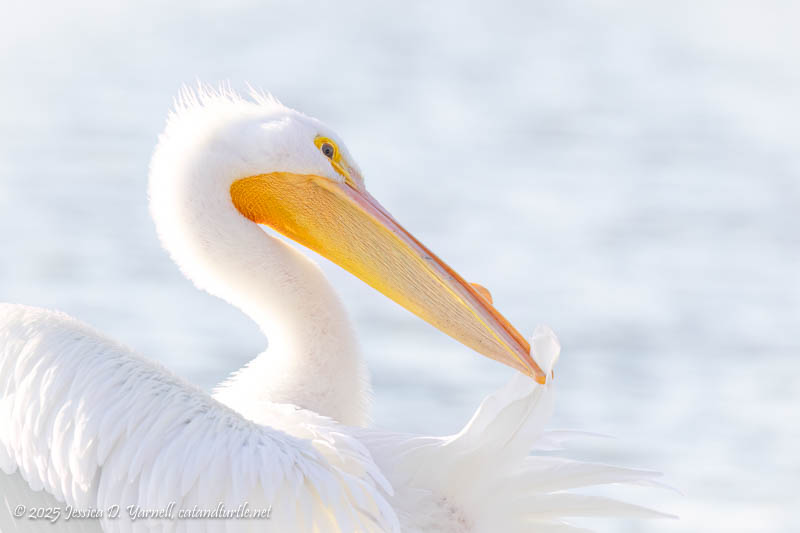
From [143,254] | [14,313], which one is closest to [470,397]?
[143,254]

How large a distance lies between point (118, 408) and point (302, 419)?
514mm

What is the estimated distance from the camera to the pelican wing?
3.05 metres

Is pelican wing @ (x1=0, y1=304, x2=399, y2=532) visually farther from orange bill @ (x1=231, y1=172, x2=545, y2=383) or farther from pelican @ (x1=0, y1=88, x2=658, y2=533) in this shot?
orange bill @ (x1=231, y1=172, x2=545, y2=383)

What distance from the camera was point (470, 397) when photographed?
27.0 ft

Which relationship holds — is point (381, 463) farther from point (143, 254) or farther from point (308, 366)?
point (143, 254)

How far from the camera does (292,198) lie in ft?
13.5

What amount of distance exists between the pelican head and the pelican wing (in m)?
0.72

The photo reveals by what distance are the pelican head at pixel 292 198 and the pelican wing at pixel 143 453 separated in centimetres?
72

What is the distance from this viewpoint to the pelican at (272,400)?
121 inches
